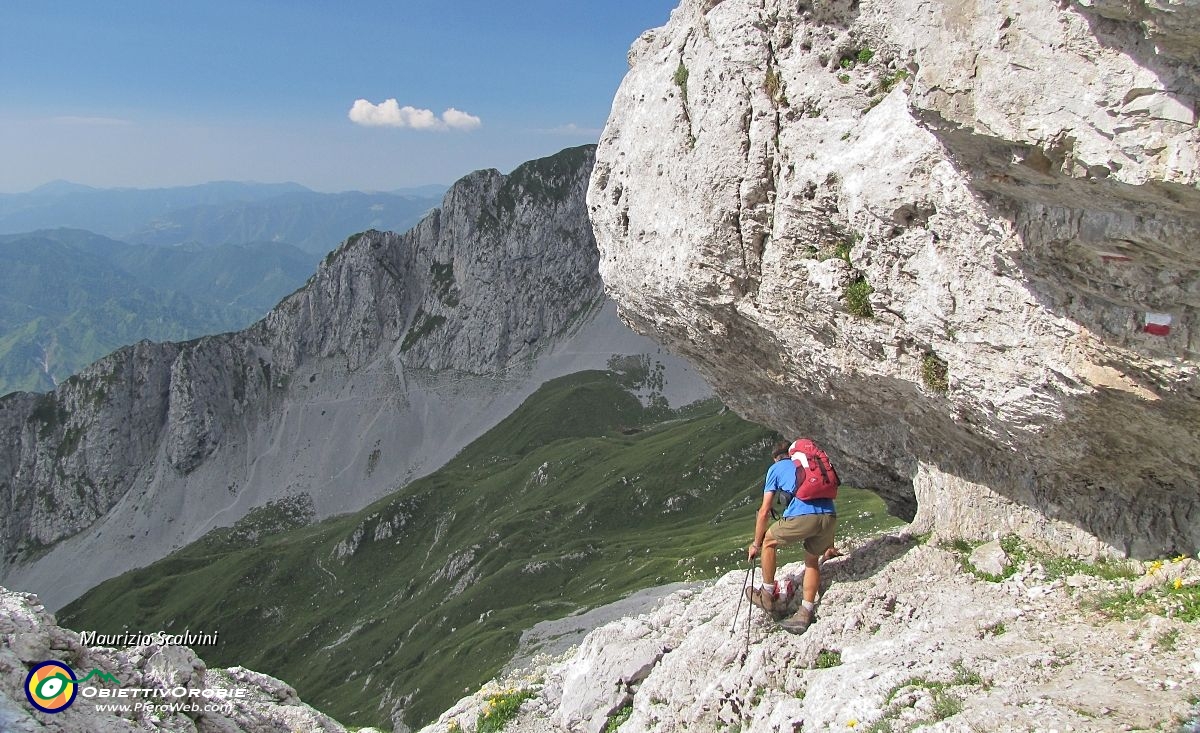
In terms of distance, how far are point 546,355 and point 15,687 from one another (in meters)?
176

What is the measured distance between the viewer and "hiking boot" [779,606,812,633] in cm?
1428

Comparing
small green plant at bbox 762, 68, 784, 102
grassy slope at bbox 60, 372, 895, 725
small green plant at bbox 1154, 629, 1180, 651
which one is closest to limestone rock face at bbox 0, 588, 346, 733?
small green plant at bbox 1154, 629, 1180, 651

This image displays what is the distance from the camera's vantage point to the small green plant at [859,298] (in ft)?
45.3

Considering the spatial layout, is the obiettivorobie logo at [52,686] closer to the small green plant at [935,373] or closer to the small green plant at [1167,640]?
the small green plant at [935,373]

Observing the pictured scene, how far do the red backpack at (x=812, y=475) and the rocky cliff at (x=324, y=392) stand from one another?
496 feet

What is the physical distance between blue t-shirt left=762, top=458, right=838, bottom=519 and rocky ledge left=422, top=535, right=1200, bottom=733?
2.17m

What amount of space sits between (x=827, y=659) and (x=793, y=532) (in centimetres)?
256

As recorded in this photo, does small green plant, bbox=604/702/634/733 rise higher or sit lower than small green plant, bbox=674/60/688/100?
lower

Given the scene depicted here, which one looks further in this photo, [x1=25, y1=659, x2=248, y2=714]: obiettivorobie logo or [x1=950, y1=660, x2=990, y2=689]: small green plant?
[x1=25, y1=659, x2=248, y2=714]: obiettivorobie logo

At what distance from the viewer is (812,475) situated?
45.6 feet

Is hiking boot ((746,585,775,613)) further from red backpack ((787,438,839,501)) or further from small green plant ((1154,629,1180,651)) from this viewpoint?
small green plant ((1154,629,1180,651))

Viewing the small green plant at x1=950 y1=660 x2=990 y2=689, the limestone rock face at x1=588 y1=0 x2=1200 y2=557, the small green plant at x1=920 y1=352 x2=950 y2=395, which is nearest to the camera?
the limestone rock face at x1=588 y1=0 x2=1200 y2=557

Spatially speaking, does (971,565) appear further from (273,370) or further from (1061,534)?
(273,370)

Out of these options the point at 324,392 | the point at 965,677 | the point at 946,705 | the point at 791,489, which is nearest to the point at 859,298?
the point at 791,489
